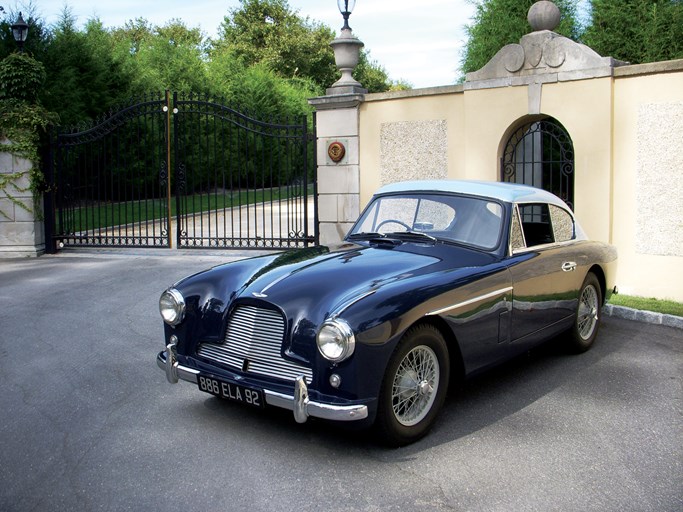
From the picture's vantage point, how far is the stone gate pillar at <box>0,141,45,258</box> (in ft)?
43.9

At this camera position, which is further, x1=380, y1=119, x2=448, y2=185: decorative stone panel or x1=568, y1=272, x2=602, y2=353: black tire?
x1=380, y1=119, x2=448, y2=185: decorative stone panel

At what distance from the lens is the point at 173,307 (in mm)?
4719

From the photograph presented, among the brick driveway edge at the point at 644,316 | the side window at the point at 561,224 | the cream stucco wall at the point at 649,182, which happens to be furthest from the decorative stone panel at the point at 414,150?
the side window at the point at 561,224

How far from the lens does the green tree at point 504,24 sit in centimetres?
1836

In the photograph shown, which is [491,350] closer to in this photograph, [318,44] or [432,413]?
[432,413]

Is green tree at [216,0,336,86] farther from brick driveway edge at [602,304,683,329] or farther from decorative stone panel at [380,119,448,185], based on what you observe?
brick driveway edge at [602,304,683,329]

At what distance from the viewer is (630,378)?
564cm

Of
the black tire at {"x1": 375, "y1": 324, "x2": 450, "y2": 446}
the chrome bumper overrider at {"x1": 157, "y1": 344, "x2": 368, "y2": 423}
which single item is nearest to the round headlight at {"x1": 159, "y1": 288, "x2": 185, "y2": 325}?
the chrome bumper overrider at {"x1": 157, "y1": 344, "x2": 368, "y2": 423}

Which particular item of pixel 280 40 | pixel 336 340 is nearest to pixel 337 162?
pixel 336 340

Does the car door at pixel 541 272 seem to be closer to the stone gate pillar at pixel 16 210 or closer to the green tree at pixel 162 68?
the stone gate pillar at pixel 16 210

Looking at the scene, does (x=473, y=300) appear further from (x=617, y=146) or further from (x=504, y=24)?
(x=504, y=24)

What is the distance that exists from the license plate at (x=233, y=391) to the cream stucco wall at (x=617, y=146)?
6.63m

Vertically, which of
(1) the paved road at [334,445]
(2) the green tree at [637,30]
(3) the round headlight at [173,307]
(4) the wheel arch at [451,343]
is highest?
(2) the green tree at [637,30]

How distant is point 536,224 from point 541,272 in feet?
1.98
